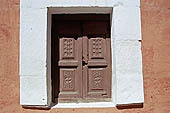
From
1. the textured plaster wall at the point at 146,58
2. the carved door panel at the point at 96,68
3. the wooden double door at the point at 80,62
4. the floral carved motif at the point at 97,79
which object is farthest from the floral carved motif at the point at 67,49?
the textured plaster wall at the point at 146,58

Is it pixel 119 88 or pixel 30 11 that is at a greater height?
pixel 30 11

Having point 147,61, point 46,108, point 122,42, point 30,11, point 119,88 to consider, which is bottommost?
point 46,108

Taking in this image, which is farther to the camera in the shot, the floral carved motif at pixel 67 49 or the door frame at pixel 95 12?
the floral carved motif at pixel 67 49

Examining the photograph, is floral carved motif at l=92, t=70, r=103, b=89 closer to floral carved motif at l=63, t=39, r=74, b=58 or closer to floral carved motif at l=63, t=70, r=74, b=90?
floral carved motif at l=63, t=70, r=74, b=90

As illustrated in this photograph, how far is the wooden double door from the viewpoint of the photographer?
154 inches

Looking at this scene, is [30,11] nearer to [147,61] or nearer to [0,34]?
[0,34]

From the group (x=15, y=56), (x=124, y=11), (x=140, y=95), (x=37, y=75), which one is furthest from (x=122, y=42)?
(x=15, y=56)

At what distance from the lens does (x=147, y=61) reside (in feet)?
12.3

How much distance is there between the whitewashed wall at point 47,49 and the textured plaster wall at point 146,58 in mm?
105

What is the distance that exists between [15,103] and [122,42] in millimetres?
1715

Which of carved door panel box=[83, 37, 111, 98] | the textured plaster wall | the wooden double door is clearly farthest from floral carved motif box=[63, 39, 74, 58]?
the textured plaster wall

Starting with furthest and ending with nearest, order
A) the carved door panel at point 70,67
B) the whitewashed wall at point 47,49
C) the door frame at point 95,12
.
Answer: the carved door panel at point 70,67
the door frame at point 95,12
the whitewashed wall at point 47,49

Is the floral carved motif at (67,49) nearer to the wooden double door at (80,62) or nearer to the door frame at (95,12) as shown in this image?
the wooden double door at (80,62)

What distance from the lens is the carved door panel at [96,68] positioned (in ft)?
12.8
